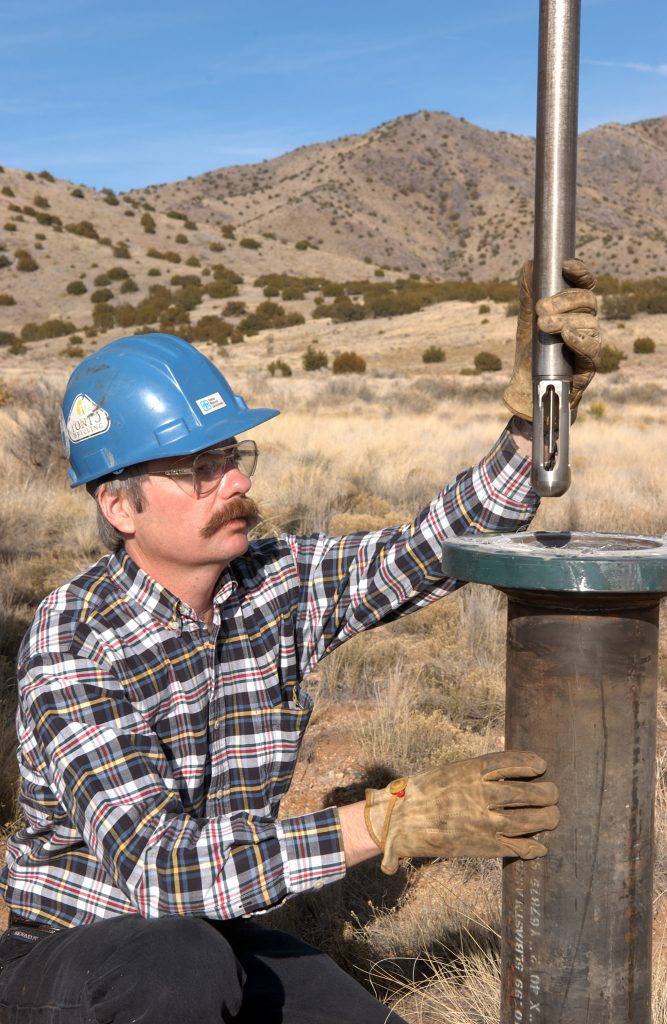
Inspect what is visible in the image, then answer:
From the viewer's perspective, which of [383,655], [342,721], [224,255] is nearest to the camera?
[342,721]

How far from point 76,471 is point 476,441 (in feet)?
36.1

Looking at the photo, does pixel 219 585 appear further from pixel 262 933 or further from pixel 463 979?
pixel 463 979

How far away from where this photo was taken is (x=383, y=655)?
5730mm

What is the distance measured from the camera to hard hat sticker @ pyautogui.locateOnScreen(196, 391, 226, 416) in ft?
7.78

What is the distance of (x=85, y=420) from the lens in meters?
2.35

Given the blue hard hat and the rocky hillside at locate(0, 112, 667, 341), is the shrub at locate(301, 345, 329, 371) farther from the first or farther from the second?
the blue hard hat

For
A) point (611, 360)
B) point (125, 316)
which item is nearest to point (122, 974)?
point (611, 360)

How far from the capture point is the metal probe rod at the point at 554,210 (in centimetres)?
162

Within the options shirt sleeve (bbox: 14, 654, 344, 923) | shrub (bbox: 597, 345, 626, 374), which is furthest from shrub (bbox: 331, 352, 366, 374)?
shirt sleeve (bbox: 14, 654, 344, 923)

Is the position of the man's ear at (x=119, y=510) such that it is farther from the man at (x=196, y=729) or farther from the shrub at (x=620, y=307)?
the shrub at (x=620, y=307)

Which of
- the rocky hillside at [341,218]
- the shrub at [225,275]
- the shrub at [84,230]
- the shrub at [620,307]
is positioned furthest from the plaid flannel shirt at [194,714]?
the shrub at [84,230]

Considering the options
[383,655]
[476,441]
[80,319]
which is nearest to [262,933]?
[383,655]

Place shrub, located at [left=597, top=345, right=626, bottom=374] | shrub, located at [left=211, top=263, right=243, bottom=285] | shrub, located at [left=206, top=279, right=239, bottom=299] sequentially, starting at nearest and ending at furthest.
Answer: shrub, located at [left=597, top=345, right=626, bottom=374], shrub, located at [left=206, top=279, right=239, bottom=299], shrub, located at [left=211, top=263, right=243, bottom=285]

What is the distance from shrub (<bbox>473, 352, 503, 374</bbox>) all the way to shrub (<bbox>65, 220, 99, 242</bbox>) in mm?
26163
